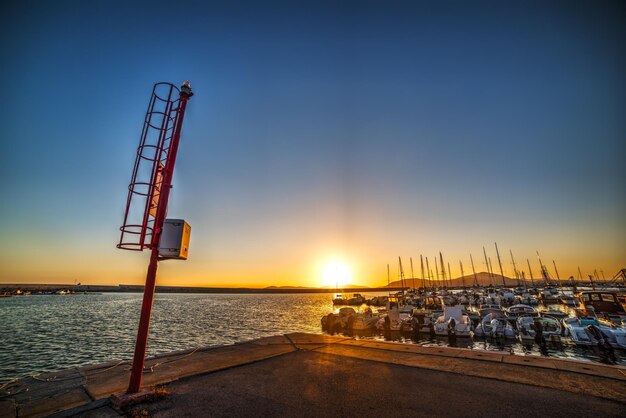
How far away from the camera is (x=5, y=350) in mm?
22078

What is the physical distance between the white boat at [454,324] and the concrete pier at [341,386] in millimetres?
19109

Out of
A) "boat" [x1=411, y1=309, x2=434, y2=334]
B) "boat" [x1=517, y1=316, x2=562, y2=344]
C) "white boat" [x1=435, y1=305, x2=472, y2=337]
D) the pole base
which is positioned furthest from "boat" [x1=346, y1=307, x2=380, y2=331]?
the pole base

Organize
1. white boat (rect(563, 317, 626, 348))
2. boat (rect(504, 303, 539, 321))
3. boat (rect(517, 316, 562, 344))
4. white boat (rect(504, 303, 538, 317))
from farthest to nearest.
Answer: white boat (rect(504, 303, 538, 317)) < boat (rect(504, 303, 539, 321)) < boat (rect(517, 316, 562, 344)) < white boat (rect(563, 317, 626, 348))

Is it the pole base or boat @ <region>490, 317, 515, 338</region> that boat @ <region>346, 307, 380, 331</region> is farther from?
the pole base

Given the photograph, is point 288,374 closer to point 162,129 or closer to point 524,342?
point 162,129

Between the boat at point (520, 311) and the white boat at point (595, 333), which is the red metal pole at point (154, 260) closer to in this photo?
the white boat at point (595, 333)

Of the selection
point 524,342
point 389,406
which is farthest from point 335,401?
point 524,342

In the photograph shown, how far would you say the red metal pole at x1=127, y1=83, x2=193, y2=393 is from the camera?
5.52 meters

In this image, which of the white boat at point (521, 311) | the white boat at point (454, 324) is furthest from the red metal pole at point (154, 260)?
the white boat at point (521, 311)

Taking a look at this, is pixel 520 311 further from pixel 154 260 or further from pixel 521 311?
pixel 154 260

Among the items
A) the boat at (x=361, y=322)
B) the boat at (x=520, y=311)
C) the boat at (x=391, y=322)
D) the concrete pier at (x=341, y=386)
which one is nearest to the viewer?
the concrete pier at (x=341, y=386)

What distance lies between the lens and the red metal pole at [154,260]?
5523mm

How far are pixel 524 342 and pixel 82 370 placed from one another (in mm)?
30685

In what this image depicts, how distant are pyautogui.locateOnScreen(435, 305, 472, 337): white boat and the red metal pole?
27010mm
